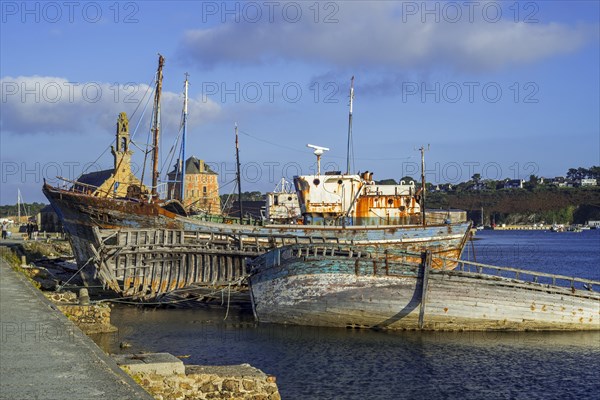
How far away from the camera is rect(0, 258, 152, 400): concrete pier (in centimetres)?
1102

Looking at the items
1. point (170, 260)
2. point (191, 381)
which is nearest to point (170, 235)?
point (170, 260)

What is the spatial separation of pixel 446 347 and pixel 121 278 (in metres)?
16.3

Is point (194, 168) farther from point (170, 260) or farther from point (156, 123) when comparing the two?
point (170, 260)

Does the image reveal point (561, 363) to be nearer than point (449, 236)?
Yes

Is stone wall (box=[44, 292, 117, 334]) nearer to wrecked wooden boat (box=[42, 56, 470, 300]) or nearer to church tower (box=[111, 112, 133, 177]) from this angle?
wrecked wooden boat (box=[42, 56, 470, 300])

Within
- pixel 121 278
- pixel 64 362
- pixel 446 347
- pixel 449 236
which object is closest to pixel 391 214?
pixel 449 236

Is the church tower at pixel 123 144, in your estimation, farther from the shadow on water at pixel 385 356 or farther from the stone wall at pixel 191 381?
the stone wall at pixel 191 381

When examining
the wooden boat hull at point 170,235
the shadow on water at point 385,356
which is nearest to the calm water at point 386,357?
the shadow on water at point 385,356

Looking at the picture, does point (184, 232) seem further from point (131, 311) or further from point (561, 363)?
point (561, 363)

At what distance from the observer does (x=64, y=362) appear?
1298 centimetres

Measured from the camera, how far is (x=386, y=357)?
21422mm

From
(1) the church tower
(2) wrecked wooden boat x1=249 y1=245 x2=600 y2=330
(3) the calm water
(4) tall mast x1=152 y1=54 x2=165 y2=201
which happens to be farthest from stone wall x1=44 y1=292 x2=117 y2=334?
(1) the church tower

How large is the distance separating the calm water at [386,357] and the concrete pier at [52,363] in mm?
4671

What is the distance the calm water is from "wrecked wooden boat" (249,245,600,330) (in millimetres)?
472
